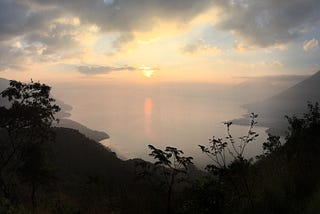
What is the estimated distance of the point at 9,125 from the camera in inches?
946

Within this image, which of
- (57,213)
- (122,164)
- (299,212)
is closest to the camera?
(299,212)

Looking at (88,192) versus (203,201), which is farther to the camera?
(88,192)

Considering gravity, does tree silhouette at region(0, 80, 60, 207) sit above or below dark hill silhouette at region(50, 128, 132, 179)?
above

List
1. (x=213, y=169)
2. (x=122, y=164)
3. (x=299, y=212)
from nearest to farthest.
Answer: (x=299, y=212) → (x=213, y=169) → (x=122, y=164)

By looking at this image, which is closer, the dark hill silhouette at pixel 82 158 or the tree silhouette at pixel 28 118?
the tree silhouette at pixel 28 118

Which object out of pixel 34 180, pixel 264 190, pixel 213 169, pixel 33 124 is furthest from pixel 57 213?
pixel 34 180

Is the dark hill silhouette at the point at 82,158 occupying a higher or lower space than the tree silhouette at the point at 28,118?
lower

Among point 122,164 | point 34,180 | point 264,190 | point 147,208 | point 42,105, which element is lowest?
point 122,164

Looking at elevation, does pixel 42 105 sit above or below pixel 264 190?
above

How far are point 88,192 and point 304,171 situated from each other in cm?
540

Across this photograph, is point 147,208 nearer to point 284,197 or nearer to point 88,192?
point 88,192

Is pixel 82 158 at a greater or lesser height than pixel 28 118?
lesser

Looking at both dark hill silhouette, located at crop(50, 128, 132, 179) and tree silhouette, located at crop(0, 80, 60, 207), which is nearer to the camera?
tree silhouette, located at crop(0, 80, 60, 207)

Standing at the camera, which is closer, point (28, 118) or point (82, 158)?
point (28, 118)
